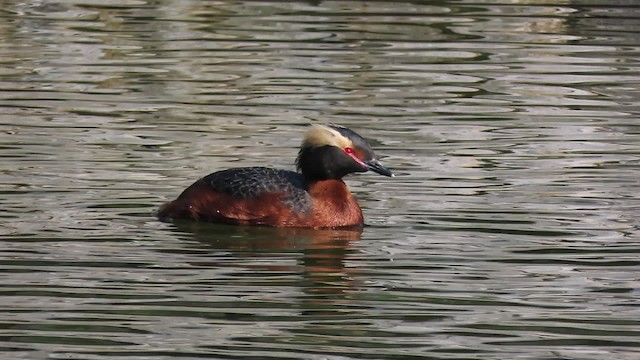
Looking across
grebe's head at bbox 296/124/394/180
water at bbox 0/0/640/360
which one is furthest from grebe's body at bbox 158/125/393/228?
water at bbox 0/0/640/360

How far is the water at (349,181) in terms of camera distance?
996cm

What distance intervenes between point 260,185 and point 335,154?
533 mm

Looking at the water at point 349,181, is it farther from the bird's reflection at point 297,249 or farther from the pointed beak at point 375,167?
the pointed beak at point 375,167

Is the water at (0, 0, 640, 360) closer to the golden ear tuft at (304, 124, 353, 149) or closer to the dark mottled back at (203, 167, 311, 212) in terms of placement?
the dark mottled back at (203, 167, 311, 212)

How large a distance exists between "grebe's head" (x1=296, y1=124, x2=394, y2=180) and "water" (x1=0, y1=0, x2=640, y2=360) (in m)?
0.39

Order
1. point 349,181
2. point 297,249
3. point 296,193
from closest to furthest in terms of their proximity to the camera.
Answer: point 297,249
point 296,193
point 349,181

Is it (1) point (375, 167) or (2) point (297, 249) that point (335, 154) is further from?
(2) point (297, 249)

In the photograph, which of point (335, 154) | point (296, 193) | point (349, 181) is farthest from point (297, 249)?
→ point (349, 181)

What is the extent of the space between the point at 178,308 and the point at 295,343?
3.12 ft

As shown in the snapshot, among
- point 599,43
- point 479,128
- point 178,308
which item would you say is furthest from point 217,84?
point 178,308

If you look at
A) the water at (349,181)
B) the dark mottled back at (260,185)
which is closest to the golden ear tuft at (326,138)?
the dark mottled back at (260,185)

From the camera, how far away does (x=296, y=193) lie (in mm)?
12891

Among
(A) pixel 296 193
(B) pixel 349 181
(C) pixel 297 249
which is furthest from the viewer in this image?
(B) pixel 349 181

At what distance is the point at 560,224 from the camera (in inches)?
502
